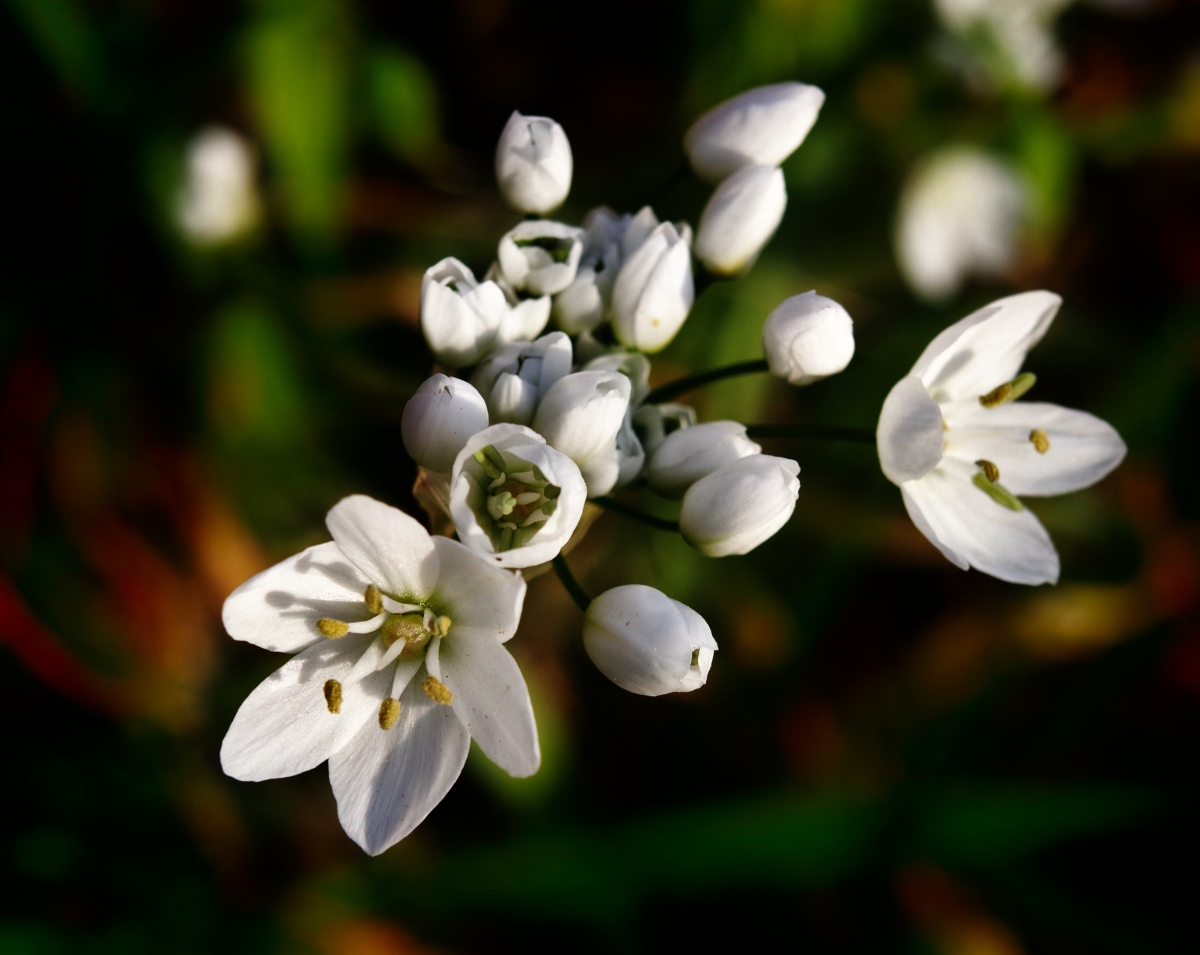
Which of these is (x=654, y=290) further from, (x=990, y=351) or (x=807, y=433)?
(x=990, y=351)

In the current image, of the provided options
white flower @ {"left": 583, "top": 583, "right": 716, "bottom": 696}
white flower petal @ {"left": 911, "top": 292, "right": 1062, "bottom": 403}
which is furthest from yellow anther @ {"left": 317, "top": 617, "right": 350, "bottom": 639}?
white flower petal @ {"left": 911, "top": 292, "right": 1062, "bottom": 403}

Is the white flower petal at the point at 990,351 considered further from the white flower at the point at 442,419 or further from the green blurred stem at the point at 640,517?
the white flower at the point at 442,419

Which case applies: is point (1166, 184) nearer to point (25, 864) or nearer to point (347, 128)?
point (347, 128)

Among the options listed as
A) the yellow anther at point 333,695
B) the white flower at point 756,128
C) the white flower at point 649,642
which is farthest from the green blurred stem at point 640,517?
the white flower at point 756,128

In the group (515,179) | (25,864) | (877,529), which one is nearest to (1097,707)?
(877,529)

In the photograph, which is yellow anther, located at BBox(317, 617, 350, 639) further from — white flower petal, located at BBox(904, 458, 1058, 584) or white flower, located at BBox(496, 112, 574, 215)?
white flower petal, located at BBox(904, 458, 1058, 584)

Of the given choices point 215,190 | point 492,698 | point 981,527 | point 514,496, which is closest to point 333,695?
point 492,698
